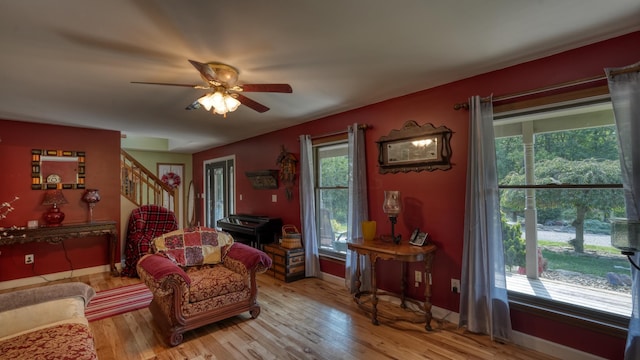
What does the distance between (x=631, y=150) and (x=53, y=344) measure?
12.0 ft

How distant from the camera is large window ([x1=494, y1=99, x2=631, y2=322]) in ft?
6.86

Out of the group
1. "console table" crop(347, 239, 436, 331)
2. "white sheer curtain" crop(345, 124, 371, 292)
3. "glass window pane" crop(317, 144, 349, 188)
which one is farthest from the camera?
"glass window pane" crop(317, 144, 349, 188)

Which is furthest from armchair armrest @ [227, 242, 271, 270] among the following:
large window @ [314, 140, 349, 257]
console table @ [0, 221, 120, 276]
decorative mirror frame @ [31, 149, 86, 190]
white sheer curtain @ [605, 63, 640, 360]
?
decorative mirror frame @ [31, 149, 86, 190]

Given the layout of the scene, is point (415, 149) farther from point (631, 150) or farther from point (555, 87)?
point (631, 150)

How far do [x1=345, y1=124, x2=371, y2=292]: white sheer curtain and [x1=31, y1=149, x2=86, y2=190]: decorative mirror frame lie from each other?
421 centimetres

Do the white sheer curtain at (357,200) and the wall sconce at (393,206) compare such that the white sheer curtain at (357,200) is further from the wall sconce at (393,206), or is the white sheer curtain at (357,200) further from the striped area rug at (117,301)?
the striped area rug at (117,301)

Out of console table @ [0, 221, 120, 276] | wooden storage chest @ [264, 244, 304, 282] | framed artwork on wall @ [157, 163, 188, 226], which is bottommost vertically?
wooden storage chest @ [264, 244, 304, 282]

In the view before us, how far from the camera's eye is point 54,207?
416 centimetres

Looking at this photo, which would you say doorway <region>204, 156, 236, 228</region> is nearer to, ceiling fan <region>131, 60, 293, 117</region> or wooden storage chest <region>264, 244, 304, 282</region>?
wooden storage chest <region>264, 244, 304, 282</region>

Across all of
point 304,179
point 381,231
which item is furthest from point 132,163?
point 381,231

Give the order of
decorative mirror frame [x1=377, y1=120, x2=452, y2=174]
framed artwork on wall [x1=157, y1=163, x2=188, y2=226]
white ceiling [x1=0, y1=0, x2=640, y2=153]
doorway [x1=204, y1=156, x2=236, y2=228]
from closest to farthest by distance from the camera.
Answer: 1. white ceiling [x1=0, y1=0, x2=640, y2=153]
2. decorative mirror frame [x1=377, y1=120, x2=452, y2=174]
3. doorway [x1=204, y1=156, x2=236, y2=228]
4. framed artwork on wall [x1=157, y1=163, x2=188, y2=226]

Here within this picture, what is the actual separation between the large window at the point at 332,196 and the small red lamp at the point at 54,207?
3.68m

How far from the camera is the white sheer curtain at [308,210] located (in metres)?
4.11

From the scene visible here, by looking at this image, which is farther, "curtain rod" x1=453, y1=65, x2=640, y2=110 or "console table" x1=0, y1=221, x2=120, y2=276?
"console table" x1=0, y1=221, x2=120, y2=276
